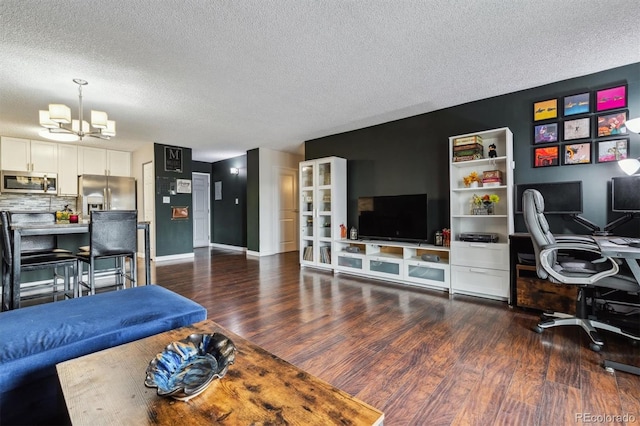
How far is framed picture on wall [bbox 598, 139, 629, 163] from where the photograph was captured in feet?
9.63

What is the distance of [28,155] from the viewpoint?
5539 millimetres

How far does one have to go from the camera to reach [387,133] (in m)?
4.83

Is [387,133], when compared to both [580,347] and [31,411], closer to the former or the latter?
[580,347]

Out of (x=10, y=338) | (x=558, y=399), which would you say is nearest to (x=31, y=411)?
(x=10, y=338)

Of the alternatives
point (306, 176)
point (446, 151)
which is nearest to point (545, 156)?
point (446, 151)

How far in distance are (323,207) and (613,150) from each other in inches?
148

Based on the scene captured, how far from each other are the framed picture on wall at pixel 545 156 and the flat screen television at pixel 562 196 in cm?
25

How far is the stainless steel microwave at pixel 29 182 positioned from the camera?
17.3 feet

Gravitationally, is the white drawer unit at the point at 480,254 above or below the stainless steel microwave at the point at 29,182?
below

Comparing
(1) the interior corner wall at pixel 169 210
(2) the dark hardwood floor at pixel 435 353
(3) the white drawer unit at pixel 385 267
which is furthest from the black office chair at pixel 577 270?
(1) the interior corner wall at pixel 169 210

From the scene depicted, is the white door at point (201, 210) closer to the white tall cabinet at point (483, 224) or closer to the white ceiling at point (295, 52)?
the white ceiling at point (295, 52)

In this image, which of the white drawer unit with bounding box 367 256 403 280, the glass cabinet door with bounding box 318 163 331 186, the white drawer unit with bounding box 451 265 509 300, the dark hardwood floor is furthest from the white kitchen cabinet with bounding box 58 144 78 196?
the white drawer unit with bounding box 451 265 509 300

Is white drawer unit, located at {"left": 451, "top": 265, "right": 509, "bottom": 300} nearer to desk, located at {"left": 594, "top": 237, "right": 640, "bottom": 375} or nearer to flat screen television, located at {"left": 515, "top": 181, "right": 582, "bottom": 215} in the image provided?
flat screen television, located at {"left": 515, "top": 181, "right": 582, "bottom": 215}

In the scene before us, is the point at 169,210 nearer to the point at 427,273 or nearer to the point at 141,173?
the point at 141,173
